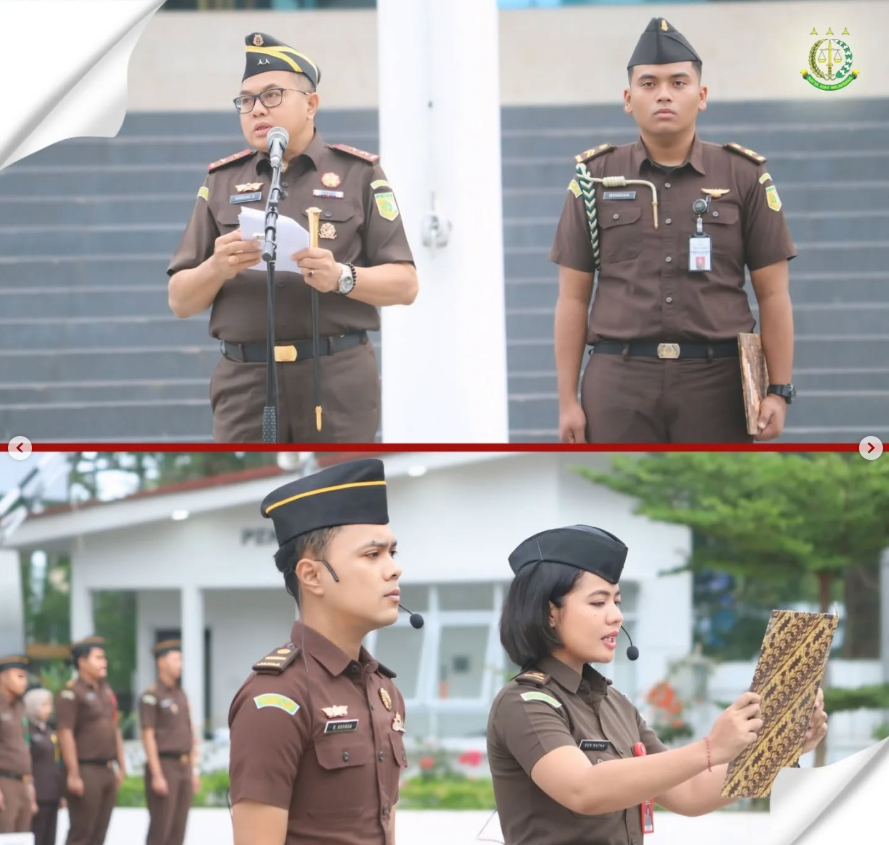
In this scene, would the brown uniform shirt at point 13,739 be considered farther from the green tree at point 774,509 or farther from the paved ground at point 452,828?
Result: the green tree at point 774,509

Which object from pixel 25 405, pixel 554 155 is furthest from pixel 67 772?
pixel 554 155

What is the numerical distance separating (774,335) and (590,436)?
425 millimetres

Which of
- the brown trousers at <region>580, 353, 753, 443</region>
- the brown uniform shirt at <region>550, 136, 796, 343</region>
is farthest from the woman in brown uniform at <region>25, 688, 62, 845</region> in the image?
the brown uniform shirt at <region>550, 136, 796, 343</region>

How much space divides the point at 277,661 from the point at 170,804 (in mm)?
2694

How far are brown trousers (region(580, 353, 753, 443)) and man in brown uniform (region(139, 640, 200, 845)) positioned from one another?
1.15 metres

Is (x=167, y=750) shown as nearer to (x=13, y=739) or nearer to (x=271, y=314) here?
(x=13, y=739)

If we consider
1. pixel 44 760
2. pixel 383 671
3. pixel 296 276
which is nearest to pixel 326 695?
pixel 383 671

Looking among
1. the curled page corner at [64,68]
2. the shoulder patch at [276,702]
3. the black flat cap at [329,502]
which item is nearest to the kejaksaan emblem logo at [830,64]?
the curled page corner at [64,68]

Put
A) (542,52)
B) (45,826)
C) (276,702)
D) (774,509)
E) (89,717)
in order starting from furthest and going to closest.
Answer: (542,52)
(89,717)
(774,509)
(45,826)
(276,702)

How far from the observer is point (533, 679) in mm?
2234

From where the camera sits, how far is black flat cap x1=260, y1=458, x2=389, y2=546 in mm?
2230

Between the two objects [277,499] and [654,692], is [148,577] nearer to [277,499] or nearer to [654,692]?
[277,499]

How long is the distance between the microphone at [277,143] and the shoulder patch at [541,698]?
1.14 m

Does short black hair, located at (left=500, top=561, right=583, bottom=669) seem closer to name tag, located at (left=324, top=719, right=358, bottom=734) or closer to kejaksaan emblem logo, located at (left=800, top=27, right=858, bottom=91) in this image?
name tag, located at (left=324, top=719, right=358, bottom=734)
